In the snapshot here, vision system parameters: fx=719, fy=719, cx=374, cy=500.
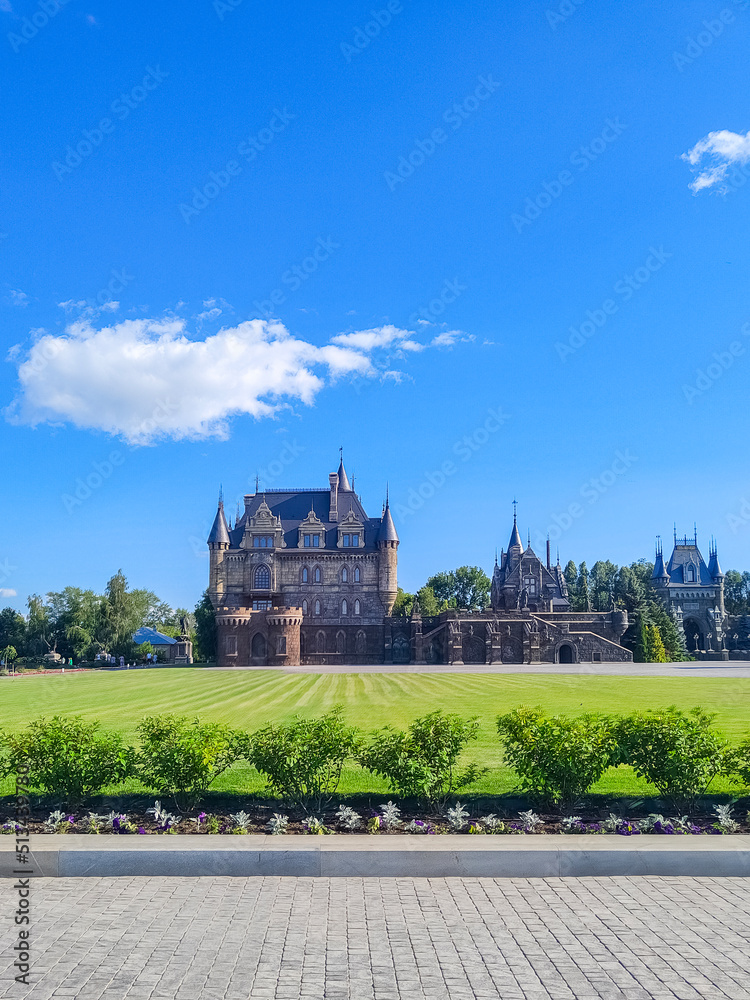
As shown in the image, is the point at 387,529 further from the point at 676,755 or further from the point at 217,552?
the point at 676,755

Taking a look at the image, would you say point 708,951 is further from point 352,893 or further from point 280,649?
point 280,649

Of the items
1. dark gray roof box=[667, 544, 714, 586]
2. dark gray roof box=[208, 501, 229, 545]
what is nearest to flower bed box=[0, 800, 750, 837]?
dark gray roof box=[208, 501, 229, 545]

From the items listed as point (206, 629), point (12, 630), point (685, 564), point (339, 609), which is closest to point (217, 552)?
Result: point (206, 629)

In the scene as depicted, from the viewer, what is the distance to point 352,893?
7633mm

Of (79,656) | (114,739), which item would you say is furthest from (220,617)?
(114,739)

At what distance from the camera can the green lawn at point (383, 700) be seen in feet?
47.1

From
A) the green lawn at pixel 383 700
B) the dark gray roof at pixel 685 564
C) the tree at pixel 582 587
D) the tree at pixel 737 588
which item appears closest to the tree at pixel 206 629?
the green lawn at pixel 383 700

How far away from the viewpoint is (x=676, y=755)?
31.2 feet

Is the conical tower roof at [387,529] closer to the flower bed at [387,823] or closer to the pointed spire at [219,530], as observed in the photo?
the pointed spire at [219,530]

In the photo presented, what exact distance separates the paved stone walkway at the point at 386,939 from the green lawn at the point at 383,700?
397 centimetres

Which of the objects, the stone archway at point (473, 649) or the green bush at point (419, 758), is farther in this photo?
the stone archway at point (473, 649)

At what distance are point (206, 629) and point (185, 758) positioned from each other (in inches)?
2726

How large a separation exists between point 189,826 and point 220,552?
224 feet

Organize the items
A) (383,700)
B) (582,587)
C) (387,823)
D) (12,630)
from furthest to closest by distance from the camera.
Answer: (582,587) → (12,630) → (383,700) → (387,823)
